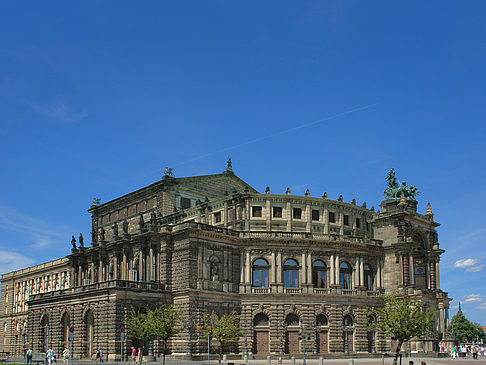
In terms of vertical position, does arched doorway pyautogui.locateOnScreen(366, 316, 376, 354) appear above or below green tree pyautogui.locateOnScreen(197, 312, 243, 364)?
below

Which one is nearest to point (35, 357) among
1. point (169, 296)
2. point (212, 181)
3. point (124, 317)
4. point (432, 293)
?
point (124, 317)

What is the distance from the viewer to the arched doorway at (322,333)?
77.6m

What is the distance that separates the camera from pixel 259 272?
79.3 m

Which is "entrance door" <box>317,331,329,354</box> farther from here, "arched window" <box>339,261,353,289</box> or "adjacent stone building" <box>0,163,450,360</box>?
"arched window" <box>339,261,353,289</box>

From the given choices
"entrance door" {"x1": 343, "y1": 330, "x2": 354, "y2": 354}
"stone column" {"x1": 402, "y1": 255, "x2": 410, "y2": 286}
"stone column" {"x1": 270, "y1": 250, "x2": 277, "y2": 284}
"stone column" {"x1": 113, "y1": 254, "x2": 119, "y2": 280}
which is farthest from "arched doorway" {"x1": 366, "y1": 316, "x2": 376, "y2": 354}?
"stone column" {"x1": 113, "y1": 254, "x2": 119, "y2": 280}

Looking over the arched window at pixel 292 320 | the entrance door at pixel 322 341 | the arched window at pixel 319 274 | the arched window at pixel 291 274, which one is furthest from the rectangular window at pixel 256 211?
the entrance door at pixel 322 341

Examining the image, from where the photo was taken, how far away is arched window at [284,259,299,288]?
261ft

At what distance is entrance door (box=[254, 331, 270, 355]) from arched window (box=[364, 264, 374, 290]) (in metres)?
16.9

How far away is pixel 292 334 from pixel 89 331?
2493 cm

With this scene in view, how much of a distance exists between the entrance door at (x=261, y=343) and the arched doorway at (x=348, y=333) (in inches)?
419

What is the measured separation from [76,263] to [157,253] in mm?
25743

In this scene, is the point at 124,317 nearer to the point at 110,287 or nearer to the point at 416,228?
the point at 110,287

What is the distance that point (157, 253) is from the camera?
7781cm

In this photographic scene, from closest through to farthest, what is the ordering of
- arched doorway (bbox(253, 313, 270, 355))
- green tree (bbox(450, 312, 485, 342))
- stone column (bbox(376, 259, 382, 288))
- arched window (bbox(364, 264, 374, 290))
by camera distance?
arched doorway (bbox(253, 313, 270, 355)) → arched window (bbox(364, 264, 374, 290)) → stone column (bbox(376, 259, 382, 288)) → green tree (bbox(450, 312, 485, 342))
